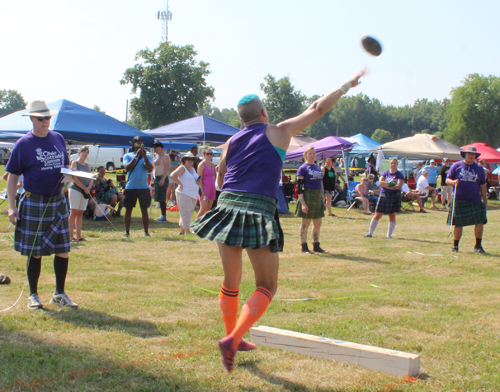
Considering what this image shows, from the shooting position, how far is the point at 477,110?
6206 centimetres

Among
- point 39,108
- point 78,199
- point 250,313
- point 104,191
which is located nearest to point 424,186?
point 104,191

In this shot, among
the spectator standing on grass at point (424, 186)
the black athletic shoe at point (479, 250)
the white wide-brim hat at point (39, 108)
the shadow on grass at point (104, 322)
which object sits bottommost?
the shadow on grass at point (104, 322)

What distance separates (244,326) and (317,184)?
5067 millimetres

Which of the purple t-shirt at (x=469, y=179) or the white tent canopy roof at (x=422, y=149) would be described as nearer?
the purple t-shirt at (x=469, y=179)

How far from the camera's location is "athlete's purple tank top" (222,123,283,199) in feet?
9.46

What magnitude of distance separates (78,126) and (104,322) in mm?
8126

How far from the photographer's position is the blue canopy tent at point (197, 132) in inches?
567

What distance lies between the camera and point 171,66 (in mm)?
54500

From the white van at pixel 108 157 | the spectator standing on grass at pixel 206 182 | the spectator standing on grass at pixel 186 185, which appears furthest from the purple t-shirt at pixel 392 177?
the white van at pixel 108 157

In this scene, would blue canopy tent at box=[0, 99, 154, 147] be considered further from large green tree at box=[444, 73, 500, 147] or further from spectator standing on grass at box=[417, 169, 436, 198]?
large green tree at box=[444, 73, 500, 147]

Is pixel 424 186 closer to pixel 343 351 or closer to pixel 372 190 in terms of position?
pixel 372 190

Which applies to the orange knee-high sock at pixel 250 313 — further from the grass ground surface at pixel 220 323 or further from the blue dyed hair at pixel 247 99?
the blue dyed hair at pixel 247 99

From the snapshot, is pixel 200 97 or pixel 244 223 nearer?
pixel 244 223

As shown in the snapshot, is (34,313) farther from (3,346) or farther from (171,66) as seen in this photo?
(171,66)
